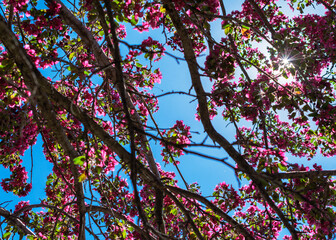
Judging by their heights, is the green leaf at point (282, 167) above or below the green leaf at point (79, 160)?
above

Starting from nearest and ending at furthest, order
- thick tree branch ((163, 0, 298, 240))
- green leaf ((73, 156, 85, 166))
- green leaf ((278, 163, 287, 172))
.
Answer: green leaf ((73, 156, 85, 166))
thick tree branch ((163, 0, 298, 240))
green leaf ((278, 163, 287, 172))

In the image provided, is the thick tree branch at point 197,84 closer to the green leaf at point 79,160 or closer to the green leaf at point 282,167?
the green leaf at point 282,167

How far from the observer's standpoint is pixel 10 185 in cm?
455

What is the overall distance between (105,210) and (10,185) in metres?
2.76

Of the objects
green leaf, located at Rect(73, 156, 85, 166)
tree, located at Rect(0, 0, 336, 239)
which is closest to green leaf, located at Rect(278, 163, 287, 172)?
tree, located at Rect(0, 0, 336, 239)

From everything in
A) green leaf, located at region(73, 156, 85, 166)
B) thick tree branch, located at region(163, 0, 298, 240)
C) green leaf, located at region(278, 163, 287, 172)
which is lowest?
green leaf, located at region(73, 156, 85, 166)

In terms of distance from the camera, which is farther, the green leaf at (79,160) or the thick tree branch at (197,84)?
the thick tree branch at (197,84)

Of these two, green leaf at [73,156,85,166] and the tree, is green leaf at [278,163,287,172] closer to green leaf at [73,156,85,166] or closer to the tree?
the tree

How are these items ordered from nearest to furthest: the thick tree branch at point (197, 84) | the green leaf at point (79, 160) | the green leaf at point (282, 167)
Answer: the green leaf at point (79, 160)
the thick tree branch at point (197, 84)
the green leaf at point (282, 167)

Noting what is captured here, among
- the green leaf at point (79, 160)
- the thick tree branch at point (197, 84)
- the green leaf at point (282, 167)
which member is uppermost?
the thick tree branch at point (197, 84)

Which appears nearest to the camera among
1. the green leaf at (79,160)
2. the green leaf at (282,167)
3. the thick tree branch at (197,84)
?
the green leaf at (79,160)

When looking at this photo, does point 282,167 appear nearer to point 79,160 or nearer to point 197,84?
point 197,84

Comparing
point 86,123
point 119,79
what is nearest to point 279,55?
point 119,79

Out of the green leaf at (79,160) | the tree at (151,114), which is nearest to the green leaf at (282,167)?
the tree at (151,114)
